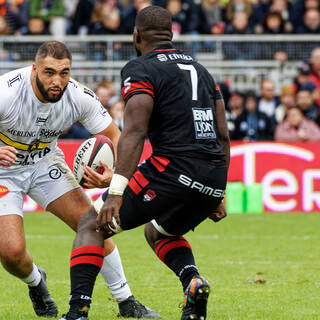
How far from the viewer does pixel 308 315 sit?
6.55m

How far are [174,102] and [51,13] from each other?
13900 millimetres

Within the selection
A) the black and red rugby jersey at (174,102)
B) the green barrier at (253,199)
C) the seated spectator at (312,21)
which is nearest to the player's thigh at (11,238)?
the black and red rugby jersey at (174,102)

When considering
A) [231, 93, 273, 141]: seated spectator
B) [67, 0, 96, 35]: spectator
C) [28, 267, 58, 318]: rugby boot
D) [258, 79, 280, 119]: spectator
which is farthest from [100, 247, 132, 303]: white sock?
[67, 0, 96, 35]: spectator

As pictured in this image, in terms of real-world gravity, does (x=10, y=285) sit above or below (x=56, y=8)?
below

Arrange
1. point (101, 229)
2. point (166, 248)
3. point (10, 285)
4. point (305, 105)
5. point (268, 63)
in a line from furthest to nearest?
point (268, 63), point (305, 105), point (10, 285), point (166, 248), point (101, 229)

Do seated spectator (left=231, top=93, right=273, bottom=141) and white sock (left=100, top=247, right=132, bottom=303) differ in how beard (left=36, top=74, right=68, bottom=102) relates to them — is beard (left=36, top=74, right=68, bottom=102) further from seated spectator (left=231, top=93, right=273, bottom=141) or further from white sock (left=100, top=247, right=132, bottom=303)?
seated spectator (left=231, top=93, right=273, bottom=141)

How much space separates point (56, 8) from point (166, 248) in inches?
544

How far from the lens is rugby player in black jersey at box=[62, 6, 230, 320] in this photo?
5492 millimetres

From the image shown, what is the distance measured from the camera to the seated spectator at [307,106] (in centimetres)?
1667

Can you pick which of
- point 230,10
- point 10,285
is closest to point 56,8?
point 230,10

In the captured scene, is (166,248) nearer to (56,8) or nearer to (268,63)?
(268,63)

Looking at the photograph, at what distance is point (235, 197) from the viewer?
1543 cm

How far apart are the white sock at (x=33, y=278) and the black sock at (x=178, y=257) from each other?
1201 mm

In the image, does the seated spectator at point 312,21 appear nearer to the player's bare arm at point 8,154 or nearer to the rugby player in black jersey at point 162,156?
the rugby player in black jersey at point 162,156
